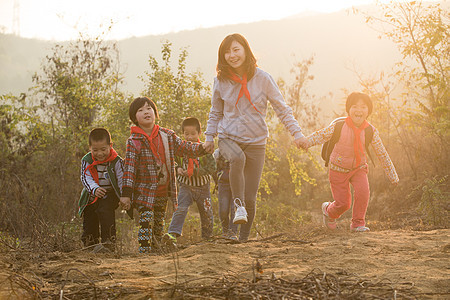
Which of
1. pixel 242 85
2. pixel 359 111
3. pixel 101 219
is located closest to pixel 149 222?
pixel 101 219

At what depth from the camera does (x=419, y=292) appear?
267 centimetres

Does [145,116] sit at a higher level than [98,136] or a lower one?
higher

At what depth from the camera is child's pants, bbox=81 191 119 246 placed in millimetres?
5191

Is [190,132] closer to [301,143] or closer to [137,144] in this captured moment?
[137,144]

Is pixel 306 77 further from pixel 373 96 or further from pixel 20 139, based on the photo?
pixel 20 139

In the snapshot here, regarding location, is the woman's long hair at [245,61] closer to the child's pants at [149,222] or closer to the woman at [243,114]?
the woman at [243,114]

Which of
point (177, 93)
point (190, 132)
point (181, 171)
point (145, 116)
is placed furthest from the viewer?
point (177, 93)

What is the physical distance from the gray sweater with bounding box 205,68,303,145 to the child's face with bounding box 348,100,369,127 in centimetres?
108

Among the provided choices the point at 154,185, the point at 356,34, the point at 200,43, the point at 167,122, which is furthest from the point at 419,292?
the point at 200,43

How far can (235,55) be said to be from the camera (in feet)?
16.5

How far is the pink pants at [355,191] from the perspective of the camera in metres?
5.86

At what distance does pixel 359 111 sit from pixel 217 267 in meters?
3.28

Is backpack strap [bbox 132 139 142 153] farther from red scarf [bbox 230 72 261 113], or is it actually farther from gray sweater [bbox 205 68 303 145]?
red scarf [bbox 230 72 261 113]

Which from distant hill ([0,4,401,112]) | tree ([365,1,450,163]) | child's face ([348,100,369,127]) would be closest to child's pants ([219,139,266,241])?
child's face ([348,100,369,127])
